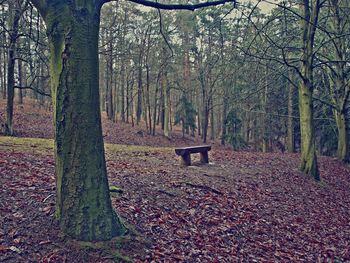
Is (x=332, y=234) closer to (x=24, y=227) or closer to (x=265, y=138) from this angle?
(x=24, y=227)

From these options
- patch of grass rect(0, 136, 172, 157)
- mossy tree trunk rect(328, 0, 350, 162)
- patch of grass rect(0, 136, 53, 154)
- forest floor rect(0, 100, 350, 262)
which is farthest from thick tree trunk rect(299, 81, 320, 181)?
patch of grass rect(0, 136, 53, 154)

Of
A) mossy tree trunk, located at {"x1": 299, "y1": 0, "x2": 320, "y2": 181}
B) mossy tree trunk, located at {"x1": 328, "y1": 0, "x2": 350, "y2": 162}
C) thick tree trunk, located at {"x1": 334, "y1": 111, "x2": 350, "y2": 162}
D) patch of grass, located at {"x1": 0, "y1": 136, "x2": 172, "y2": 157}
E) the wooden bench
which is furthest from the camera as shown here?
thick tree trunk, located at {"x1": 334, "y1": 111, "x2": 350, "y2": 162}

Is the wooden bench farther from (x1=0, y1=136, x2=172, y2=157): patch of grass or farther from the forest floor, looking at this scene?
(x1=0, y1=136, x2=172, y2=157): patch of grass

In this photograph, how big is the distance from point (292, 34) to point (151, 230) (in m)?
9.19

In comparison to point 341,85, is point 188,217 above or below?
below

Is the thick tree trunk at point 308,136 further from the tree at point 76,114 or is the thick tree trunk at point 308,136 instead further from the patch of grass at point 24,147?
the tree at point 76,114

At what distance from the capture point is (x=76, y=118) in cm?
395

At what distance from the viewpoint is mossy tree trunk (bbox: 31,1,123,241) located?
3889 mm

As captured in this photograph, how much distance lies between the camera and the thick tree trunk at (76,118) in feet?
12.8

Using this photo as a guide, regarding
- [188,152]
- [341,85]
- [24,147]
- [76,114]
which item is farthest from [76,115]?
[341,85]

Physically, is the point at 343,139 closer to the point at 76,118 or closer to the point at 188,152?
the point at 188,152

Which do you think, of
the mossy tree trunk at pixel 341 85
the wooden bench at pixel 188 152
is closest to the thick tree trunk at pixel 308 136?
the wooden bench at pixel 188 152

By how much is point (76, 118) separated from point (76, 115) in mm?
36

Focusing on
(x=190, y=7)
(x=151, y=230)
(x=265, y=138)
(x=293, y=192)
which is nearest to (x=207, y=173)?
(x=293, y=192)
